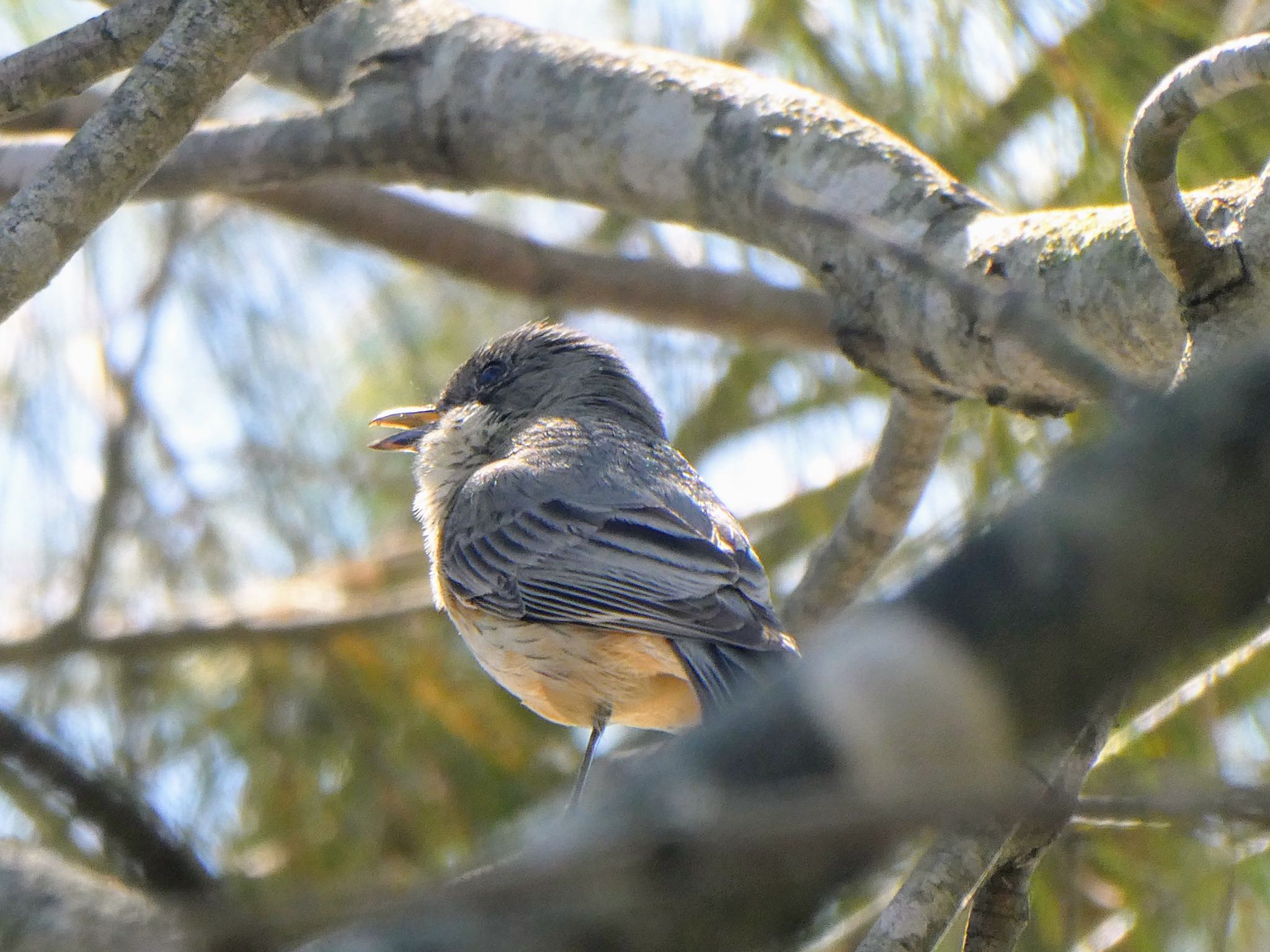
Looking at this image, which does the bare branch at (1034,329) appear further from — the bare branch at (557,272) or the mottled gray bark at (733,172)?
the bare branch at (557,272)

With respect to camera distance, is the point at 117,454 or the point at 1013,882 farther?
the point at 117,454

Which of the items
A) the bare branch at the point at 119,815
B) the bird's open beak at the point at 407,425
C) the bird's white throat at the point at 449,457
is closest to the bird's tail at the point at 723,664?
the bird's white throat at the point at 449,457

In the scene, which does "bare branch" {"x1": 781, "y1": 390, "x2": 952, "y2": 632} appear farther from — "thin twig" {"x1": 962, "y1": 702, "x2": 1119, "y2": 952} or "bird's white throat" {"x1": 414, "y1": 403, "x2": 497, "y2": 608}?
"thin twig" {"x1": 962, "y1": 702, "x2": 1119, "y2": 952}

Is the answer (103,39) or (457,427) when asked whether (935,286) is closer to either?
(103,39)

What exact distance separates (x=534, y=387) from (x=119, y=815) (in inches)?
123

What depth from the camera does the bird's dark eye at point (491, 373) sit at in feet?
13.6

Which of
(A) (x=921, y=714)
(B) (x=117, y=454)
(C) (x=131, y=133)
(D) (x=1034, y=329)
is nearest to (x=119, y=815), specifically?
(A) (x=921, y=714)

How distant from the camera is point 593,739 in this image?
3369 millimetres

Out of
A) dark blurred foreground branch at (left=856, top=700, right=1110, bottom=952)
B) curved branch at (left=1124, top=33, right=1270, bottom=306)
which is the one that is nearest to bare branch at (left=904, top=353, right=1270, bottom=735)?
curved branch at (left=1124, top=33, right=1270, bottom=306)

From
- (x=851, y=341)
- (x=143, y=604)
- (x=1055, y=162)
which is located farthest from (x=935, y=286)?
(x=143, y=604)

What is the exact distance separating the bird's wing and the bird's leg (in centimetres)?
25

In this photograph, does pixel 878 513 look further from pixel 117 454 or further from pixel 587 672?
pixel 117 454

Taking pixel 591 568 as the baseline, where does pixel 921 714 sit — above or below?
above

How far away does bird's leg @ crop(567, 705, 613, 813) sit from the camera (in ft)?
10.5
